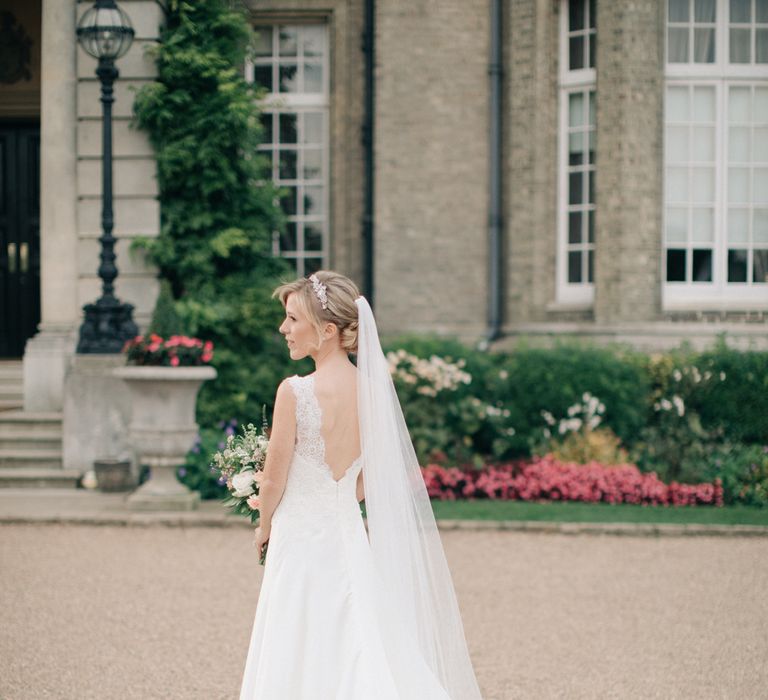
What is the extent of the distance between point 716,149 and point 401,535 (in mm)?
9643

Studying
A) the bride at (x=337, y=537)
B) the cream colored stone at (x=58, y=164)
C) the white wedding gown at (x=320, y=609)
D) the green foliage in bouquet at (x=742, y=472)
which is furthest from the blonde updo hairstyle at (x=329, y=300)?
the cream colored stone at (x=58, y=164)

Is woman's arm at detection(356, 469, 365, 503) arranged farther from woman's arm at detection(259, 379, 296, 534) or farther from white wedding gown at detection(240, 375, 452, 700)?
woman's arm at detection(259, 379, 296, 534)

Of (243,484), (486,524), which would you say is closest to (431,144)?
(486,524)

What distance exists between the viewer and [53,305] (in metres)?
12.0

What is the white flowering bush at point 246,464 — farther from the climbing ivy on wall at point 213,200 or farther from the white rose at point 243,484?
the climbing ivy on wall at point 213,200

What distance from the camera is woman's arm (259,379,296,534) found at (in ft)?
12.5

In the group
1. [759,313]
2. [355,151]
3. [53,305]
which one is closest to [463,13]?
[355,151]

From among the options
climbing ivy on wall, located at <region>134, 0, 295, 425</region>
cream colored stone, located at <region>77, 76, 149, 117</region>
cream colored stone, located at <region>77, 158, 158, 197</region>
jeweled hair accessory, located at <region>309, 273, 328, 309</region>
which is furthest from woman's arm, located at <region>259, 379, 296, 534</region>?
cream colored stone, located at <region>77, 76, 149, 117</region>

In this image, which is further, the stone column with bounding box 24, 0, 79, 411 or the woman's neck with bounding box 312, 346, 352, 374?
the stone column with bounding box 24, 0, 79, 411

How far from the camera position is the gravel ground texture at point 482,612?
543 cm

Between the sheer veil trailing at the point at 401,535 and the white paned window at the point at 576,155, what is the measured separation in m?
8.89

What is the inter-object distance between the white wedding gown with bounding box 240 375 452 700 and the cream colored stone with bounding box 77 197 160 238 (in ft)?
27.8

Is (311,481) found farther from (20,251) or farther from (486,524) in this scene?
(20,251)

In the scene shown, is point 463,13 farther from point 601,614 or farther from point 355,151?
point 601,614
